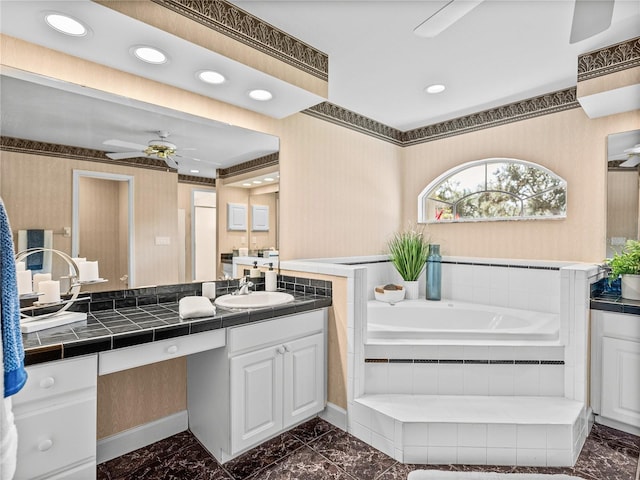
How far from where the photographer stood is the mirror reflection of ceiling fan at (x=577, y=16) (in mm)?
1384

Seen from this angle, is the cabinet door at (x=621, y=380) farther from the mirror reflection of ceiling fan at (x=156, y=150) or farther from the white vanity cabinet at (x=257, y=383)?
the mirror reflection of ceiling fan at (x=156, y=150)

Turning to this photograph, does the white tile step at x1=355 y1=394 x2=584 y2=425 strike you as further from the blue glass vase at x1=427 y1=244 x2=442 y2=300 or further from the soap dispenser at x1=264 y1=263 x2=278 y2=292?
the blue glass vase at x1=427 y1=244 x2=442 y2=300

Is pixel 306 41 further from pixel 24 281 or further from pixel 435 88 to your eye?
pixel 24 281

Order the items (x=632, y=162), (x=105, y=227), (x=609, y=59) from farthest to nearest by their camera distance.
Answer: (x=632, y=162) → (x=609, y=59) → (x=105, y=227)

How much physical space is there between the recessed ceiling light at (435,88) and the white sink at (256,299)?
2087 mm

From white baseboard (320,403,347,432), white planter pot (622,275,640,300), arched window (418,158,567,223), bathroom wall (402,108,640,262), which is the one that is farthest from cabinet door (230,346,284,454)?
arched window (418,158,567,223)

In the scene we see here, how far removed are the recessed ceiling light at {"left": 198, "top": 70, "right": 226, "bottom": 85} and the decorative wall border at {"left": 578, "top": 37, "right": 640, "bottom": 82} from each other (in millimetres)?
2450

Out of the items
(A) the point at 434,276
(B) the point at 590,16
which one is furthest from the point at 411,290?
(B) the point at 590,16

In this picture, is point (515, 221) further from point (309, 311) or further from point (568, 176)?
point (309, 311)

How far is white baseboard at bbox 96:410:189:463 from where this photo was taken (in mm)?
2008

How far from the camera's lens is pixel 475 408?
82.5 inches

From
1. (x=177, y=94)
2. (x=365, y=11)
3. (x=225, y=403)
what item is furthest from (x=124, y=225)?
(x=365, y=11)

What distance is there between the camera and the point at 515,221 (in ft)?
11.0

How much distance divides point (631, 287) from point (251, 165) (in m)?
2.80
